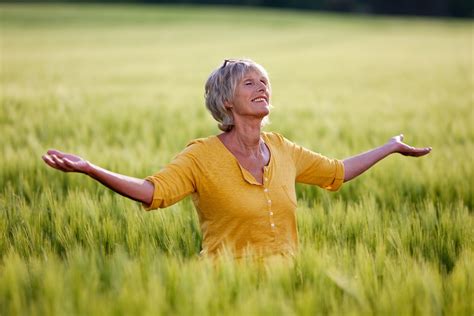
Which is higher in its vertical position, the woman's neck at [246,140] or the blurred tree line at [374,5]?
the blurred tree line at [374,5]

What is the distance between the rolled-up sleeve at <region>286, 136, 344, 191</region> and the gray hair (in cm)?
34

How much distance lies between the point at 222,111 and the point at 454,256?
113cm

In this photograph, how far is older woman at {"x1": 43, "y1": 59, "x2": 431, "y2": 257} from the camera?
2311 mm

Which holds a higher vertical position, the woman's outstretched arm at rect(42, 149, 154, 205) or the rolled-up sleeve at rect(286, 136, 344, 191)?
the woman's outstretched arm at rect(42, 149, 154, 205)

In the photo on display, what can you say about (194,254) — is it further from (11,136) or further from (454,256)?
(11,136)

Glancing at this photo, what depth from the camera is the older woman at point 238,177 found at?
7.58 feet

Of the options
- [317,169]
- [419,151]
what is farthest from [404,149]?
[317,169]

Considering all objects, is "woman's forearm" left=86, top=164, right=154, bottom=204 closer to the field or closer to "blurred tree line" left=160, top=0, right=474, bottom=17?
the field

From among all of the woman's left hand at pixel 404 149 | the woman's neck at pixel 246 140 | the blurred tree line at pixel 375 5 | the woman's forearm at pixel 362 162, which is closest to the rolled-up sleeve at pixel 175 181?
the woman's neck at pixel 246 140

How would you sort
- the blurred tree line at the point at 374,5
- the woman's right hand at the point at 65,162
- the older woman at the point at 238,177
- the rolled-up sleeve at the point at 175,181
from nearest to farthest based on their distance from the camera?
1. the woman's right hand at the point at 65,162
2. the rolled-up sleeve at the point at 175,181
3. the older woman at the point at 238,177
4. the blurred tree line at the point at 374,5

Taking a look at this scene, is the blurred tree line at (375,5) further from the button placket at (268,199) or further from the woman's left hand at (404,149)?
the button placket at (268,199)

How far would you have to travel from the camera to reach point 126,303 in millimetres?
1609

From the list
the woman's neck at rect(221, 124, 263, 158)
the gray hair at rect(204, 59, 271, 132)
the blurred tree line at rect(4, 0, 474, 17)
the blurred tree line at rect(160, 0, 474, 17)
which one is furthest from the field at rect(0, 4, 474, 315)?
the blurred tree line at rect(160, 0, 474, 17)

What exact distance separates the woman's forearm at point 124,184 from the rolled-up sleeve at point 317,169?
0.76 meters
